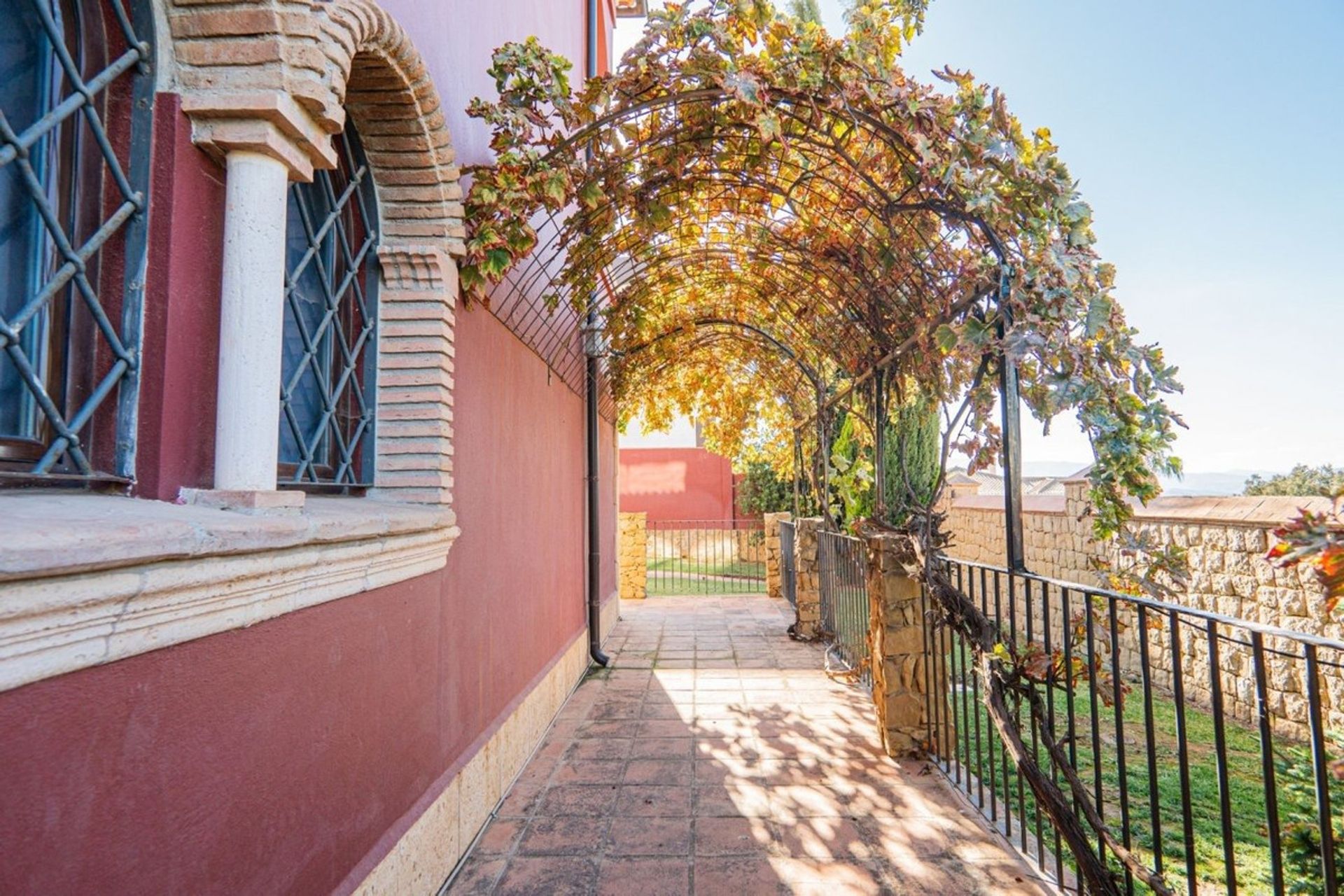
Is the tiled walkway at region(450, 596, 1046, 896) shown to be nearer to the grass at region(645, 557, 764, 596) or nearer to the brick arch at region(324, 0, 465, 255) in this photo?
the brick arch at region(324, 0, 465, 255)

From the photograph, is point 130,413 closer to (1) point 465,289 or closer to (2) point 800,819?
(1) point 465,289

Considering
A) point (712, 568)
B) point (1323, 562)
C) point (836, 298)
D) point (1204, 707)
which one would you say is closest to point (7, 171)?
point (1323, 562)

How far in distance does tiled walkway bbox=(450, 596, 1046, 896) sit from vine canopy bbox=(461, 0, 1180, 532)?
1.61 metres

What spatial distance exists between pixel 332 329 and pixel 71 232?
1.00 m

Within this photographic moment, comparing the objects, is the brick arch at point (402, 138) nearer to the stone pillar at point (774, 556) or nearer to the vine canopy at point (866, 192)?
the vine canopy at point (866, 192)

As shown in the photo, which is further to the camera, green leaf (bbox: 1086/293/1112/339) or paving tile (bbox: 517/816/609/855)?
paving tile (bbox: 517/816/609/855)

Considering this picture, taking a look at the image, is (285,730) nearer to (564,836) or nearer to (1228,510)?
(564,836)

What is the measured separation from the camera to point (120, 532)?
106cm

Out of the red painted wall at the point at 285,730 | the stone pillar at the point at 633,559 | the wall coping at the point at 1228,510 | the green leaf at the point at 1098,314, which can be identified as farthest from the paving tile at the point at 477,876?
the stone pillar at the point at 633,559

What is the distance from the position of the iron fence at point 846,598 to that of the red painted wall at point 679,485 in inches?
404

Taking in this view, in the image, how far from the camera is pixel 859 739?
13.7ft

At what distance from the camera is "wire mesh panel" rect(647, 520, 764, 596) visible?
12352 millimetres

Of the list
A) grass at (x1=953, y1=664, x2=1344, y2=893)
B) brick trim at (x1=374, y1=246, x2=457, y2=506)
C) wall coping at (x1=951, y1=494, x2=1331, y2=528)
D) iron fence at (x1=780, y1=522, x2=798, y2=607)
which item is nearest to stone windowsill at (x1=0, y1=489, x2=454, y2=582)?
brick trim at (x1=374, y1=246, x2=457, y2=506)

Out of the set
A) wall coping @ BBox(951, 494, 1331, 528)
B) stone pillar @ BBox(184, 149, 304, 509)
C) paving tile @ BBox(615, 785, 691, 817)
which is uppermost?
stone pillar @ BBox(184, 149, 304, 509)
